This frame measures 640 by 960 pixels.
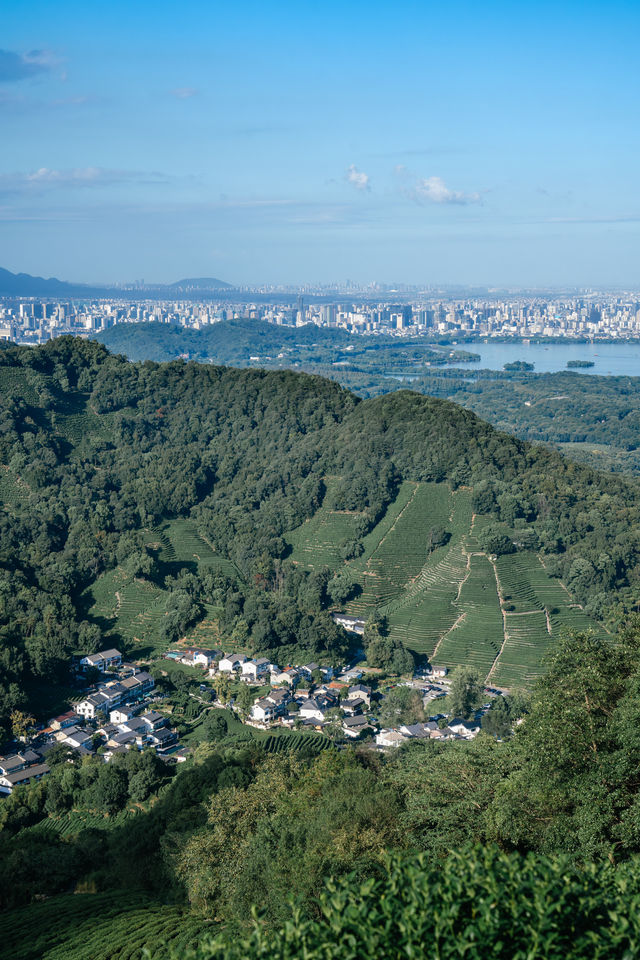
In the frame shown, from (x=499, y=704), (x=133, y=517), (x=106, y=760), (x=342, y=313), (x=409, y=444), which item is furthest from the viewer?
(x=342, y=313)

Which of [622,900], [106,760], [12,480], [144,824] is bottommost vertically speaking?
[106,760]

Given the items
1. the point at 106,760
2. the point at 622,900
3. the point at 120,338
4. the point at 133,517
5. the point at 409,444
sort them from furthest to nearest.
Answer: the point at 120,338 < the point at 409,444 < the point at 133,517 < the point at 106,760 < the point at 622,900

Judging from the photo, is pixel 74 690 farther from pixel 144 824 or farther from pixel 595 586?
pixel 595 586

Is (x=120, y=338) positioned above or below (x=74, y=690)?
above

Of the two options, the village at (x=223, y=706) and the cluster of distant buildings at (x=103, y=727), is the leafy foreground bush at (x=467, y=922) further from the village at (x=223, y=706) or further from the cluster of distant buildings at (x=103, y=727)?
the cluster of distant buildings at (x=103, y=727)

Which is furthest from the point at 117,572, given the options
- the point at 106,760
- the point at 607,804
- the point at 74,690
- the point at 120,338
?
the point at 120,338

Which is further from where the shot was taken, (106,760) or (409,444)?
(409,444)

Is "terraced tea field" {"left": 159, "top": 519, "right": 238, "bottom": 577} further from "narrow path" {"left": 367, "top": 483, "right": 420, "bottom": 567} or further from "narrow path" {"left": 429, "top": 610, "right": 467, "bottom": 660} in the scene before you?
"narrow path" {"left": 429, "top": 610, "right": 467, "bottom": 660}
